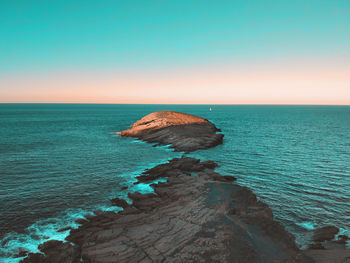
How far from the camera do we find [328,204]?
18.4 m

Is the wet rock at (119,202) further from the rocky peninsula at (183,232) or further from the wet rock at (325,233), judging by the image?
the wet rock at (325,233)

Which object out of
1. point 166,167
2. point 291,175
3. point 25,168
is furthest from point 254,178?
point 25,168

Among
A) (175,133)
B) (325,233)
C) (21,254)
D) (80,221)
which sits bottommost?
(21,254)

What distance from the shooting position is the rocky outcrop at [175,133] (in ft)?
144

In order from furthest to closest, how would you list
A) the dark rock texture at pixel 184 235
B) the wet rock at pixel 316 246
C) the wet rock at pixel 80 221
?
the wet rock at pixel 80 221 → the wet rock at pixel 316 246 → the dark rock texture at pixel 184 235

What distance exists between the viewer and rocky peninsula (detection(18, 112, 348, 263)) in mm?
10430

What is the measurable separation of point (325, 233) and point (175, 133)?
37.2 metres

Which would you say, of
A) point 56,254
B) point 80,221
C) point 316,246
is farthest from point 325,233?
point 80,221

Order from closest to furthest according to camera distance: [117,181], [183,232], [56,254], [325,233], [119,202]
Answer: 1. [56,254]
2. [183,232]
3. [325,233]
4. [119,202]
5. [117,181]

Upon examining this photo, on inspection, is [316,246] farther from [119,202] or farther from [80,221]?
[80,221]

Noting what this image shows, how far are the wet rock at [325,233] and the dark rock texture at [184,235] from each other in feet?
8.63

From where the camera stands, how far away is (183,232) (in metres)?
12.1

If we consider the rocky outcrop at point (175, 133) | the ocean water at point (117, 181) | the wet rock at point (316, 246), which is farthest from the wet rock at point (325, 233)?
the rocky outcrop at point (175, 133)

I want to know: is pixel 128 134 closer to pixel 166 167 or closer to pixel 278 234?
pixel 166 167
